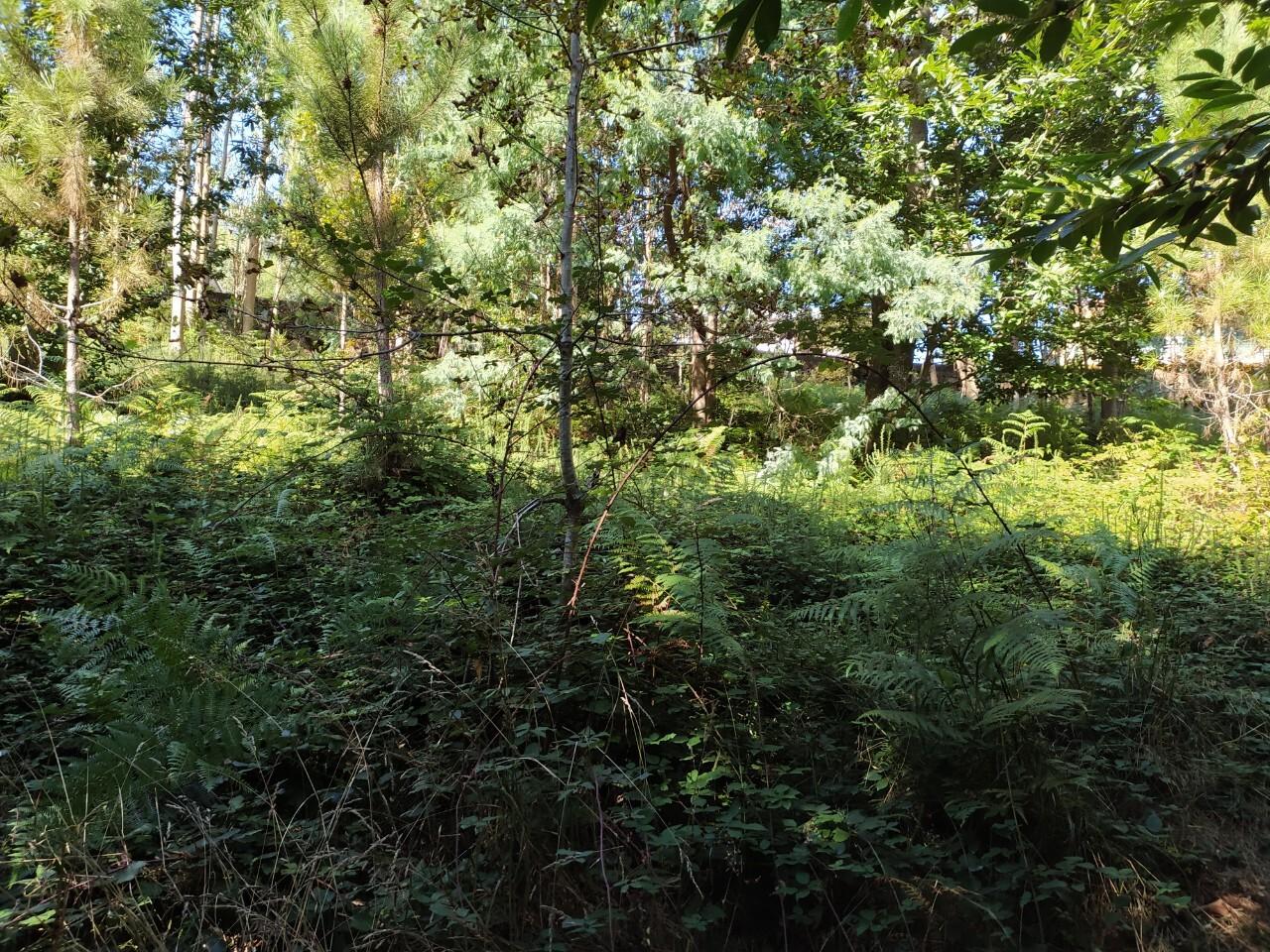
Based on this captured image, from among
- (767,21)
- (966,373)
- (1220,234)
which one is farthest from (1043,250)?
(966,373)

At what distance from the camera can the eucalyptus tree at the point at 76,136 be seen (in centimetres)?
741

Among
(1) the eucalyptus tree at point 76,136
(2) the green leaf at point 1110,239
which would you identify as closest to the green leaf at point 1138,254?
(2) the green leaf at point 1110,239

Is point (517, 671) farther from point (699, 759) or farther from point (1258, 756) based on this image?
point (1258, 756)

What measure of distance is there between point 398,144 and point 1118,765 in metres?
7.34

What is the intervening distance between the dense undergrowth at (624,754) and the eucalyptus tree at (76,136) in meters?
4.95

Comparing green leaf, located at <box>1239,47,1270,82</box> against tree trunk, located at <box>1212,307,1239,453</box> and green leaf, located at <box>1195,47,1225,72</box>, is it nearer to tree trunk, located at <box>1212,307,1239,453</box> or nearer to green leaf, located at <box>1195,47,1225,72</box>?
green leaf, located at <box>1195,47,1225,72</box>

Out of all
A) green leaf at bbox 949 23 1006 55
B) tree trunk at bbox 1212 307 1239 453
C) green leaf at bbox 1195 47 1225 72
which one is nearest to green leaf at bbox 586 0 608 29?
green leaf at bbox 949 23 1006 55

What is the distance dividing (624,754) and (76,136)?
27.5ft

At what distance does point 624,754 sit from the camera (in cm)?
280

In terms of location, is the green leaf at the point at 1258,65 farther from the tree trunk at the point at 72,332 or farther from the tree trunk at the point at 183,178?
the tree trunk at the point at 72,332

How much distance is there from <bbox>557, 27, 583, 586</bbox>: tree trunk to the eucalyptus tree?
5.88m

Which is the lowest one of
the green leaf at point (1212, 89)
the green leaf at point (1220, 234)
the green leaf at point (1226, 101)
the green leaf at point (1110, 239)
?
the green leaf at point (1110, 239)

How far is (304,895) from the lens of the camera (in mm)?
2109

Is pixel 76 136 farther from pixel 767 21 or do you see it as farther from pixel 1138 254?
pixel 1138 254
